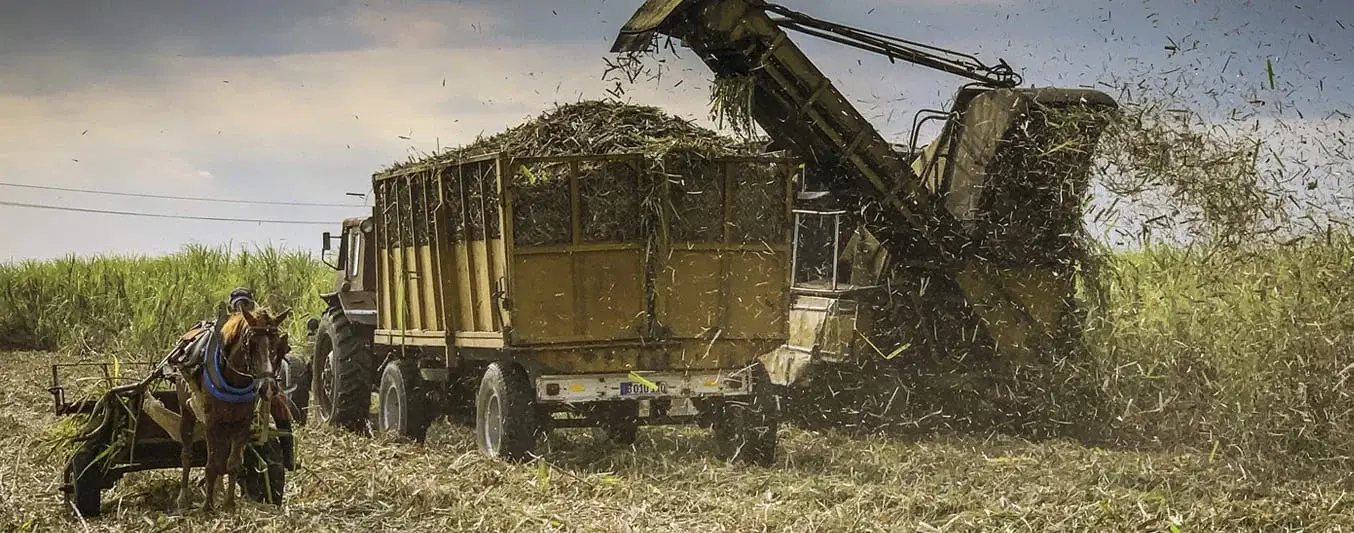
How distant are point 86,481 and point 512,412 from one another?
3.09 m

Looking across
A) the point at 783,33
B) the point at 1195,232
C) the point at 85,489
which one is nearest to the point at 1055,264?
the point at 1195,232

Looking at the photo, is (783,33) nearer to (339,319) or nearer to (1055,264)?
(1055,264)

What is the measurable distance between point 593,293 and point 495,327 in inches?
30.5

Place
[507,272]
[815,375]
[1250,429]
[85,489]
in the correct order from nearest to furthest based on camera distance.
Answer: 1. [85,489]
2. [507,272]
3. [1250,429]
4. [815,375]

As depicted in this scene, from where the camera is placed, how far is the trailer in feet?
34.2

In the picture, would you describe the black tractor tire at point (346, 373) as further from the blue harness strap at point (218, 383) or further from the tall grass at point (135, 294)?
the tall grass at point (135, 294)

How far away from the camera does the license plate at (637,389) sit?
10.6 meters

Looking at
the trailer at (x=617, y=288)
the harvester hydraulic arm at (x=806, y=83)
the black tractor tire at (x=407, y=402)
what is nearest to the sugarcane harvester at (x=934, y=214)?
the harvester hydraulic arm at (x=806, y=83)

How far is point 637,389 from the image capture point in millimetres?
10633

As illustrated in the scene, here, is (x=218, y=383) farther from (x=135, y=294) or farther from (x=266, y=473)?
(x=135, y=294)

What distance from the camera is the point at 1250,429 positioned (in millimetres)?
11125

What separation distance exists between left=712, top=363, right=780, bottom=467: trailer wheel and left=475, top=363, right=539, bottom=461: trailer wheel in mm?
1451

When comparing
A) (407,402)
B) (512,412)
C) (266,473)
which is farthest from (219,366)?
(407,402)

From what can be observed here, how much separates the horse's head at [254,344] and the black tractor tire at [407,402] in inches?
192
